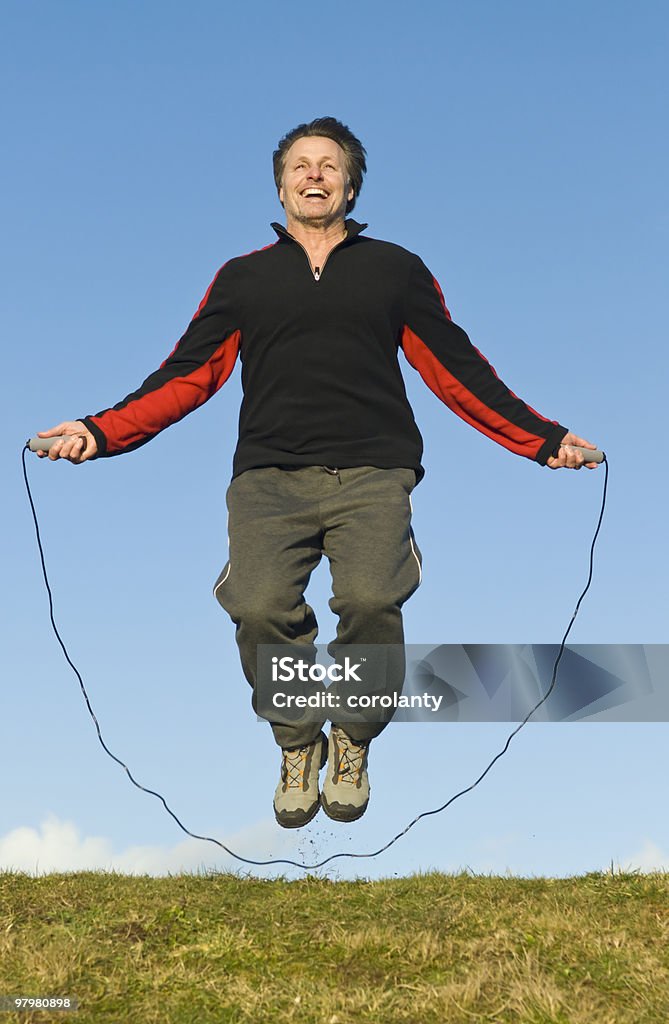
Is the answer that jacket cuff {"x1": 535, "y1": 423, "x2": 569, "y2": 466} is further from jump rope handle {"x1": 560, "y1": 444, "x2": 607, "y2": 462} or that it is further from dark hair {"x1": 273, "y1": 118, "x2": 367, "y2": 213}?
dark hair {"x1": 273, "y1": 118, "x2": 367, "y2": 213}

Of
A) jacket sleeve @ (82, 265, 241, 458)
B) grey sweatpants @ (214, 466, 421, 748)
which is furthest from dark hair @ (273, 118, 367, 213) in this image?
grey sweatpants @ (214, 466, 421, 748)

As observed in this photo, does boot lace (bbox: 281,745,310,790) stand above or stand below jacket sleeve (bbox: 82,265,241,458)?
below

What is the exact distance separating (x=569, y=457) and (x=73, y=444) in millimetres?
3326

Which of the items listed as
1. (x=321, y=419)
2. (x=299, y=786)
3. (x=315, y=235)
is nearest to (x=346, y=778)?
(x=299, y=786)

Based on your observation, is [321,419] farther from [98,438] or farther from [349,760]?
[349,760]

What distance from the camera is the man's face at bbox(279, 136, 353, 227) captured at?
7.82 metres

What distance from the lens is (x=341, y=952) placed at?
8820mm

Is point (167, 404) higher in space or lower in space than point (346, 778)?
higher

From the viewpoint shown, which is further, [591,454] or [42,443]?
[591,454]

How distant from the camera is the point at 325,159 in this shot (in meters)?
7.88

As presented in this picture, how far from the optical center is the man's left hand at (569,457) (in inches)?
307

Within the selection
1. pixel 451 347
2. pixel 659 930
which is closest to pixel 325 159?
pixel 451 347

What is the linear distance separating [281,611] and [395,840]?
1714 millimetres

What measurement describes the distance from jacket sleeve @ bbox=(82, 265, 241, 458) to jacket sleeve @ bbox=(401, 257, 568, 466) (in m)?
1.26
